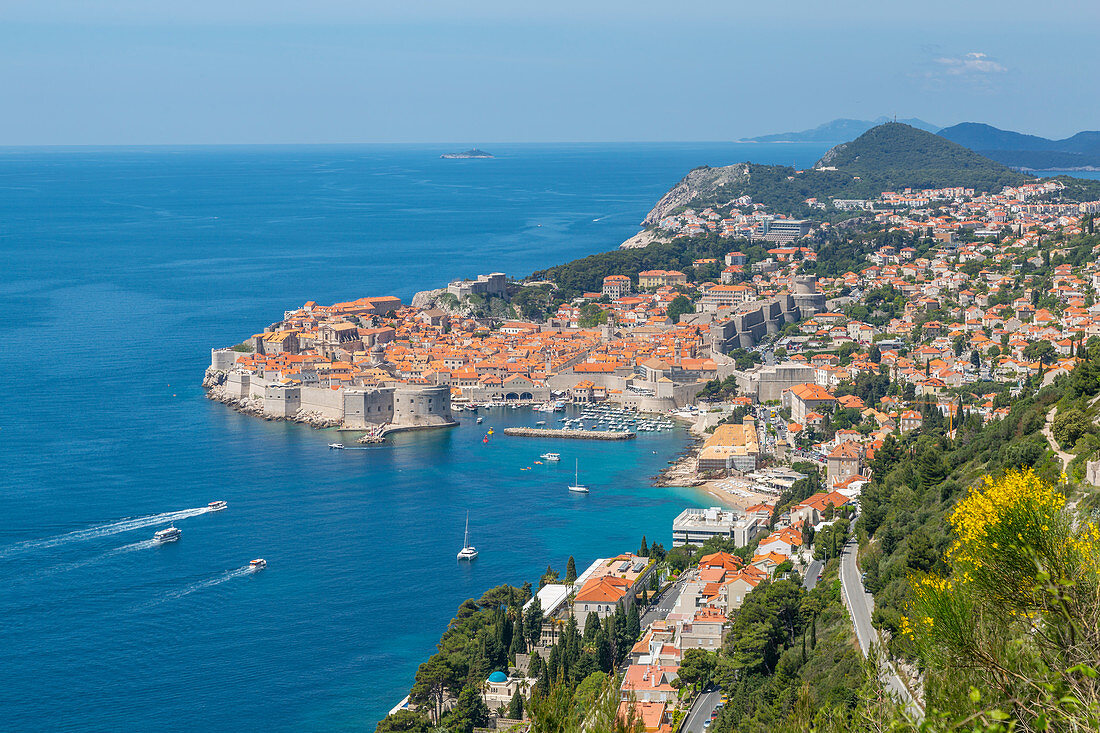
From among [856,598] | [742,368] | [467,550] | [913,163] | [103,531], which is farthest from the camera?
[913,163]

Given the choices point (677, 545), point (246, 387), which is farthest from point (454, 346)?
point (677, 545)

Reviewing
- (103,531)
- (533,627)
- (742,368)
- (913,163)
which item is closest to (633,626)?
(533,627)

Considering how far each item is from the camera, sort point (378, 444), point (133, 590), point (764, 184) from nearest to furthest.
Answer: point (133, 590) < point (378, 444) < point (764, 184)

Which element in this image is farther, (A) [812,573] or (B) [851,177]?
(B) [851,177]

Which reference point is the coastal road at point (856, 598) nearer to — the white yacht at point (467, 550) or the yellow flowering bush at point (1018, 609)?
the yellow flowering bush at point (1018, 609)

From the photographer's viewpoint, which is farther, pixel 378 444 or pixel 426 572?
pixel 378 444

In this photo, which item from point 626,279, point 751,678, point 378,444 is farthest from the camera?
point 626,279

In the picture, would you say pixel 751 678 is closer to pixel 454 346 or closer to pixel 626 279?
pixel 454 346

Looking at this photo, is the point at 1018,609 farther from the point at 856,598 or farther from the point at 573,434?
the point at 573,434
